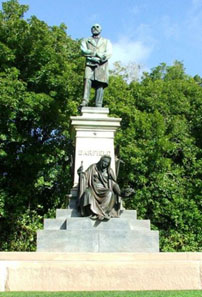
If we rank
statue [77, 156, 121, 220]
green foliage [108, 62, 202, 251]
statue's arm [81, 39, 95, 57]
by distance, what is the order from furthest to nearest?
green foliage [108, 62, 202, 251] → statue's arm [81, 39, 95, 57] → statue [77, 156, 121, 220]

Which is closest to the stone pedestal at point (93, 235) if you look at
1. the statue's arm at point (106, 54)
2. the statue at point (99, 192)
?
the statue at point (99, 192)

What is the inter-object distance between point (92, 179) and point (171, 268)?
3.50m

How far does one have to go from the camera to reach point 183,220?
1928 cm

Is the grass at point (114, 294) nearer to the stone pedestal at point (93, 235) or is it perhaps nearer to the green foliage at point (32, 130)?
the stone pedestal at point (93, 235)

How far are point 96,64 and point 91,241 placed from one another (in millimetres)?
5327

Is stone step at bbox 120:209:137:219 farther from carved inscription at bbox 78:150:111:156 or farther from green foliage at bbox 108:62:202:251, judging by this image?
green foliage at bbox 108:62:202:251

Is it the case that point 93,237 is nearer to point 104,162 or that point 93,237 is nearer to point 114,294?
point 104,162

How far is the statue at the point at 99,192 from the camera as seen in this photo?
9.76 m

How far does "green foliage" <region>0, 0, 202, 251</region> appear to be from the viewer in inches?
735

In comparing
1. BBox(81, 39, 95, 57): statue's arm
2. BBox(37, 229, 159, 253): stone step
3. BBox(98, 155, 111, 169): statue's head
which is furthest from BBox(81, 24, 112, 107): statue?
BBox(37, 229, 159, 253): stone step

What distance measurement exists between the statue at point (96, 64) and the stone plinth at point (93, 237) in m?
3.85

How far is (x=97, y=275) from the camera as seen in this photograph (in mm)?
7047

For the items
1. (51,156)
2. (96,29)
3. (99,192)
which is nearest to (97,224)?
(99,192)

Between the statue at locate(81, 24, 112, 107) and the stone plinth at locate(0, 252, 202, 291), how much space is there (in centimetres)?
594
